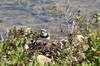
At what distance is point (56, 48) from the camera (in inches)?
235

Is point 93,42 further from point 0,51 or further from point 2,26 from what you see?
point 2,26

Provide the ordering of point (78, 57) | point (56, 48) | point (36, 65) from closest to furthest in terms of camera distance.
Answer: point (36, 65), point (78, 57), point (56, 48)

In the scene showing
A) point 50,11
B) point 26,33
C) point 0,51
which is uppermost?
point 0,51

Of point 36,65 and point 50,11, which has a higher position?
point 36,65

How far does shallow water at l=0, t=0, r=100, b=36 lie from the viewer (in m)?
9.53

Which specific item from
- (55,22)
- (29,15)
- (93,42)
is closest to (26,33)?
(93,42)

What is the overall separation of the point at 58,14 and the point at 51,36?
2.28m

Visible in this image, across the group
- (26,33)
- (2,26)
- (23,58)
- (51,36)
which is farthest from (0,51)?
(2,26)

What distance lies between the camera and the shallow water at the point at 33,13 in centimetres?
953

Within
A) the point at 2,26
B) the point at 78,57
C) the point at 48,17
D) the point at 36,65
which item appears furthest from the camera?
the point at 48,17

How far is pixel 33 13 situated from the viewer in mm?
10773

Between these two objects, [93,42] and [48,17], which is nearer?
[93,42]

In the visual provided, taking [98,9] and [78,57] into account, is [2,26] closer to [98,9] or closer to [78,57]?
[98,9]

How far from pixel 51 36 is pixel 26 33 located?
5.21 feet
